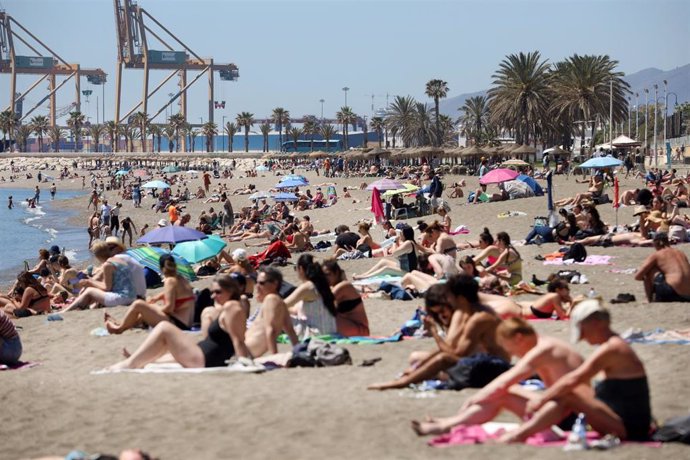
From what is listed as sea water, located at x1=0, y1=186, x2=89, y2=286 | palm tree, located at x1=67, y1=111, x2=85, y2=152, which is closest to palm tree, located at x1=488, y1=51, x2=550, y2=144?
sea water, located at x1=0, y1=186, x2=89, y2=286

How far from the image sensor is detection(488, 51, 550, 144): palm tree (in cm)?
4838

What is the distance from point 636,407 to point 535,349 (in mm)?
581

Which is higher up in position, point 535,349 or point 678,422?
point 535,349

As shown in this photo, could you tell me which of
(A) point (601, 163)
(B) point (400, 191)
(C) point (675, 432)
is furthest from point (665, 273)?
(A) point (601, 163)

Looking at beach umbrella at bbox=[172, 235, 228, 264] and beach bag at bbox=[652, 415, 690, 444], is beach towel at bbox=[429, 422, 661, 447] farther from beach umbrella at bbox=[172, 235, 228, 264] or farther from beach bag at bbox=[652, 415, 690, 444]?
beach umbrella at bbox=[172, 235, 228, 264]

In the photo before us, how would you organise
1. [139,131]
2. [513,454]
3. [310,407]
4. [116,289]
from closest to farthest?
[513,454], [310,407], [116,289], [139,131]

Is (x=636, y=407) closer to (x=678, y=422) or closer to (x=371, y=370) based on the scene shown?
(x=678, y=422)

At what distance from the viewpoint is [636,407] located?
5.12 meters

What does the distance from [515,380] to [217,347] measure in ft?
9.99

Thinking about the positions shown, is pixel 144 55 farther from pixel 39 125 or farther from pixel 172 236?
pixel 172 236

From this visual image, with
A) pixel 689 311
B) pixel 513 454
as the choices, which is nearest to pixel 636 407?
pixel 513 454

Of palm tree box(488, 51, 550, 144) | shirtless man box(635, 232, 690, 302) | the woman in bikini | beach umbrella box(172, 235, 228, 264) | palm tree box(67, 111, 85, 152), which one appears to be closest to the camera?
the woman in bikini

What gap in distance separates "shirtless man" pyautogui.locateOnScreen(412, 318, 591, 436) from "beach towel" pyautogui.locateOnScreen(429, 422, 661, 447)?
0.13 ft

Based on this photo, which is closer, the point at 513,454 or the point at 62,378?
the point at 513,454
